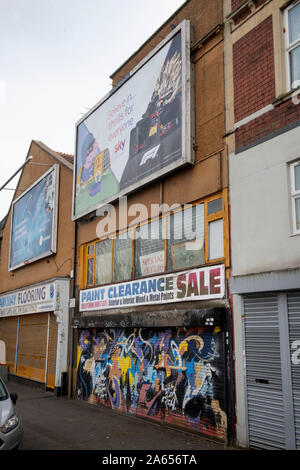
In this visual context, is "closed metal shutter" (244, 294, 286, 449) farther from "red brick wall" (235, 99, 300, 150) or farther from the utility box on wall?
the utility box on wall

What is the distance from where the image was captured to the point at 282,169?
779cm

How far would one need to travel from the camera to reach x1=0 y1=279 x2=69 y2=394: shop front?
15.3 metres

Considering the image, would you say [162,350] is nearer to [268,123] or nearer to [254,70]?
[268,123]

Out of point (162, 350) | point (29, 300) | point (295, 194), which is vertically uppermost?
point (295, 194)

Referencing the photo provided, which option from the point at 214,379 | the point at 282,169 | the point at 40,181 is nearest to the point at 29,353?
the point at 40,181

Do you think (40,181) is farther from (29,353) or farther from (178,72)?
(178,72)

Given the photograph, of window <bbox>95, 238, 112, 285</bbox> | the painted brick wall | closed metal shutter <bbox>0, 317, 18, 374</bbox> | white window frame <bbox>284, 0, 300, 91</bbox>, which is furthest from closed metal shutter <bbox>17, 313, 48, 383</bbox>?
white window frame <bbox>284, 0, 300, 91</bbox>

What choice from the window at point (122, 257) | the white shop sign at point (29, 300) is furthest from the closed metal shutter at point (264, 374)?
the white shop sign at point (29, 300)

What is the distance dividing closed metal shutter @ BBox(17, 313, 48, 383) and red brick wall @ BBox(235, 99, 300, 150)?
1135 cm

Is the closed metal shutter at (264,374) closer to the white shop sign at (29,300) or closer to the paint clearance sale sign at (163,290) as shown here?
the paint clearance sale sign at (163,290)

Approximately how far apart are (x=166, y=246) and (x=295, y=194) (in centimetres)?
398

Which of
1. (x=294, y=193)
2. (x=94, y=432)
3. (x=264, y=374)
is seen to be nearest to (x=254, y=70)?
(x=294, y=193)

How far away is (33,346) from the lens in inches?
711

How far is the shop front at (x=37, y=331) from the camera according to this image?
50.2 feet
